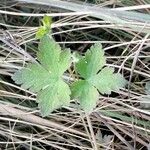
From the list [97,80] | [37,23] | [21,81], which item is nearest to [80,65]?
[97,80]

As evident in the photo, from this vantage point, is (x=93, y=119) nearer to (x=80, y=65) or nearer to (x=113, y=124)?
(x=113, y=124)

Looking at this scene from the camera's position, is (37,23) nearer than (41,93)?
No

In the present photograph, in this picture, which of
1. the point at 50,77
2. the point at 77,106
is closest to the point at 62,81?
the point at 50,77

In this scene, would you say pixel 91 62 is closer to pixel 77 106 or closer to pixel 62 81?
pixel 62 81

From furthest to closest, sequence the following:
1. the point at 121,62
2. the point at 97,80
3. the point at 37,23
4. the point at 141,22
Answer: the point at 37,23 < the point at 121,62 < the point at 141,22 < the point at 97,80

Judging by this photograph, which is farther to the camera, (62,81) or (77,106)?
(77,106)

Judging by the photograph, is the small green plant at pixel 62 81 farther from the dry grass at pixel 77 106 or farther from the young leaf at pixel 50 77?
Answer: the dry grass at pixel 77 106

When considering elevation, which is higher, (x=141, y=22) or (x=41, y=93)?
(x=141, y=22)
